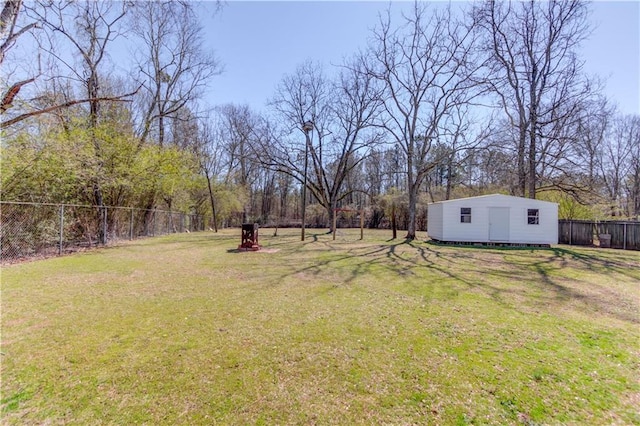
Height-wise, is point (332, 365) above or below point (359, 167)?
below

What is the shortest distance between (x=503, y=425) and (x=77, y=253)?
11104 millimetres

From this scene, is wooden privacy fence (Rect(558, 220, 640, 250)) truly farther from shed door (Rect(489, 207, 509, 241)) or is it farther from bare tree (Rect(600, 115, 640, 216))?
bare tree (Rect(600, 115, 640, 216))

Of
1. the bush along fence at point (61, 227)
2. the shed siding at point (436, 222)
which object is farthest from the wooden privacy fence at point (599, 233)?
the bush along fence at point (61, 227)

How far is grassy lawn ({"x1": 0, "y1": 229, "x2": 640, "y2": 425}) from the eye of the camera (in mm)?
2012

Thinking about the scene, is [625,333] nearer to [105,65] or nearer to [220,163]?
[105,65]

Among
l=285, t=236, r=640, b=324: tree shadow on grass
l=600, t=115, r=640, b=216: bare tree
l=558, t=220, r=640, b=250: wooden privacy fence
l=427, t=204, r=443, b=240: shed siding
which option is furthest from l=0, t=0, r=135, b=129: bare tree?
l=600, t=115, r=640, b=216: bare tree

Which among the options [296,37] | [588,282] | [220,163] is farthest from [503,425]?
[220,163]

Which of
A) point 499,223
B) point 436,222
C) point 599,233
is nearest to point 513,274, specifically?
point 499,223

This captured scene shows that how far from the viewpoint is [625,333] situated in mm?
3412

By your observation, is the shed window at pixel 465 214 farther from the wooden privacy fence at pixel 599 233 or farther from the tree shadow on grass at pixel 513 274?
the wooden privacy fence at pixel 599 233

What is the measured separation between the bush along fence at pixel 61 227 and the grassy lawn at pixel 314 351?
2.30 metres

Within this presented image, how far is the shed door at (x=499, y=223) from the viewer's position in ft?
45.0

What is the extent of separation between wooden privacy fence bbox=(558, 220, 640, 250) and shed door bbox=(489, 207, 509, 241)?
4.63 meters

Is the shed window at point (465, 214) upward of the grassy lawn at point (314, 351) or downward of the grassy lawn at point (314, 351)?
upward
